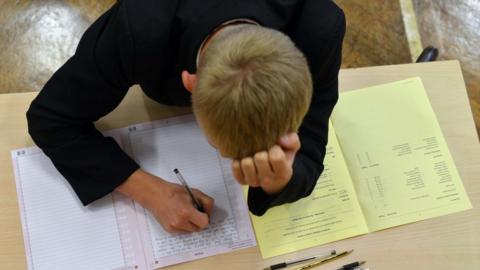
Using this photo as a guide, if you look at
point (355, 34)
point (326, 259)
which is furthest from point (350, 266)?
point (355, 34)

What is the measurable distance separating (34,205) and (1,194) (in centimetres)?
6

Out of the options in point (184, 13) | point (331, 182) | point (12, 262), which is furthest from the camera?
point (331, 182)

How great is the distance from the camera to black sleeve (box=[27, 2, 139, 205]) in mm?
750

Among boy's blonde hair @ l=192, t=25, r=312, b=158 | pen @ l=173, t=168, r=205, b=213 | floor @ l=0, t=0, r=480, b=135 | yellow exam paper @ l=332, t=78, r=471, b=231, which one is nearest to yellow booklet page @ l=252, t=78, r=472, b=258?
yellow exam paper @ l=332, t=78, r=471, b=231

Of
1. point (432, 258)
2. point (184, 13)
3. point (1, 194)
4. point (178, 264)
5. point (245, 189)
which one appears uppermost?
point (184, 13)

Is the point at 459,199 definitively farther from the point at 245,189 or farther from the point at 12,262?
the point at 12,262

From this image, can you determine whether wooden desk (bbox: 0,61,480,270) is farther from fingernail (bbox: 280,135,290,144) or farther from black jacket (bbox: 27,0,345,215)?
fingernail (bbox: 280,135,290,144)

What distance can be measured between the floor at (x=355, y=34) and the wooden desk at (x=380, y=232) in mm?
493

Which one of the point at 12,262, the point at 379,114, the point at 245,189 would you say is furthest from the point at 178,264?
the point at 379,114

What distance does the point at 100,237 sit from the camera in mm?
843

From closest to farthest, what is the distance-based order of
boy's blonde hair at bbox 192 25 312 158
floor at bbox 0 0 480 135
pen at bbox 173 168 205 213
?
1. boy's blonde hair at bbox 192 25 312 158
2. pen at bbox 173 168 205 213
3. floor at bbox 0 0 480 135

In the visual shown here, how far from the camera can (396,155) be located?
3.20 ft

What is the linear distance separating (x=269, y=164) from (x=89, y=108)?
1.18ft

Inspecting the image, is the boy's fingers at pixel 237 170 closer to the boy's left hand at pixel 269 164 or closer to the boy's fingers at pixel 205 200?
the boy's left hand at pixel 269 164
